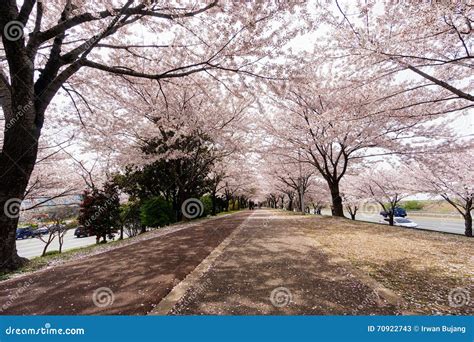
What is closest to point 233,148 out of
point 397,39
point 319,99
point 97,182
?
point 319,99

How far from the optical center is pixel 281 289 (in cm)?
319

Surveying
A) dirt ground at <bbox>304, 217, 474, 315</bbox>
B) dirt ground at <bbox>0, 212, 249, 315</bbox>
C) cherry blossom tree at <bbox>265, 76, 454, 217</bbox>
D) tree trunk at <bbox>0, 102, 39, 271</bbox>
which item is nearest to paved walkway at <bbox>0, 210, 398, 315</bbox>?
dirt ground at <bbox>0, 212, 249, 315</bbox>

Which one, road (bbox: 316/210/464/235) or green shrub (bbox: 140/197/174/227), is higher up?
green shrub (bbox: 140/197/174/227)

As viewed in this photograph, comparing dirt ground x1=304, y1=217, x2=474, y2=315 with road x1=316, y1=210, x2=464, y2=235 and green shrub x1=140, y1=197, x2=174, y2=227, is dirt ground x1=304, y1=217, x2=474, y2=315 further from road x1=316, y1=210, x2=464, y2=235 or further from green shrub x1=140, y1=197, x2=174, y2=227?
road x1=316, y1=210, x2=464, y2=235

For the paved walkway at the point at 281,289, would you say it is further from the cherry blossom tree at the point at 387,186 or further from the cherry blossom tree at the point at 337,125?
the cherry blossom tree at the point at 387,186

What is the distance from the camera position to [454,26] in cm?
464

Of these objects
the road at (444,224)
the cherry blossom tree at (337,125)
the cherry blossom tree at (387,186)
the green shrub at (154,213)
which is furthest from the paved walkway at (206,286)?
the road at (444,224)

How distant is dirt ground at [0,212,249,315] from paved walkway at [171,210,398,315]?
1.90ft

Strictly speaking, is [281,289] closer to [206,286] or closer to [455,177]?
[206,286]

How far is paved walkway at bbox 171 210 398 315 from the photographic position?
104 inches

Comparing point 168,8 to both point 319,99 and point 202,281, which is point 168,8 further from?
point 319,99

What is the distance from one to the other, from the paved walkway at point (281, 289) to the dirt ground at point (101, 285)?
0.58m

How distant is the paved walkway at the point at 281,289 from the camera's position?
104 inches

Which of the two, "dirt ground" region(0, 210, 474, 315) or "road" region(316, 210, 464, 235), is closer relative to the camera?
"dirt ground" region(0, 210, 474, 315)
